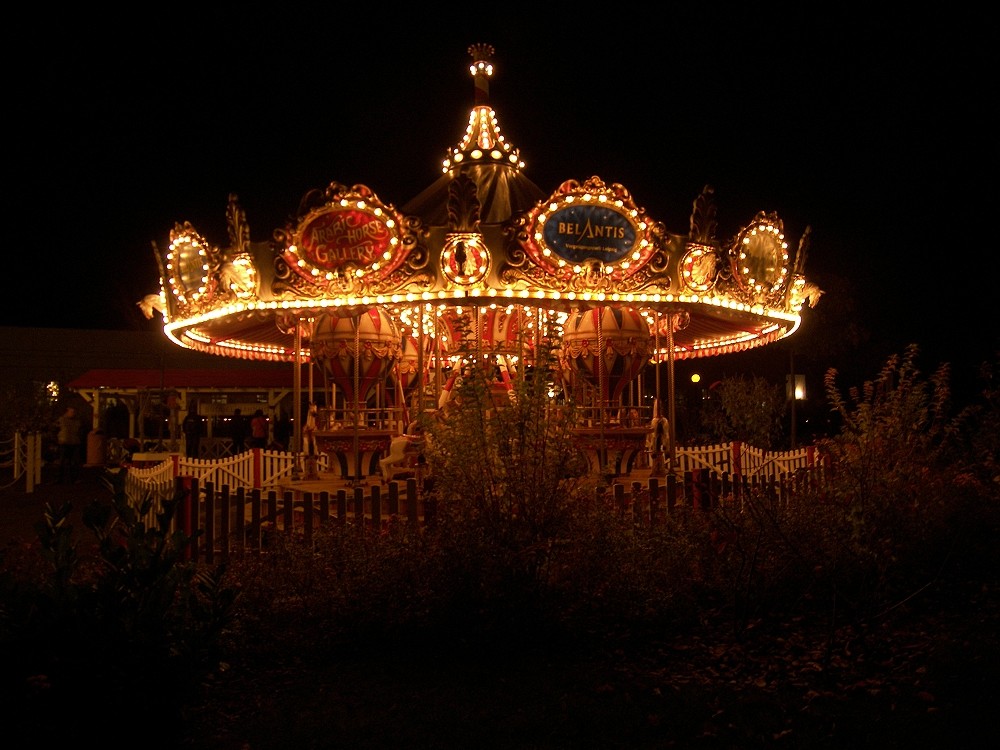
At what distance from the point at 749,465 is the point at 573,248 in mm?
4842

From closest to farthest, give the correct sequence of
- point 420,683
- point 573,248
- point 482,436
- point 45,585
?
point 45,585 → point 420,683 → point 482,436 → point 573,248

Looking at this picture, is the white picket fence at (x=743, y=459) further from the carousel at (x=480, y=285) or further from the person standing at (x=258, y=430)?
the person standing at (x=258, y=430)

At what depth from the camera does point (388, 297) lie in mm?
10023

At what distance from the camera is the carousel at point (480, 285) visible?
9.78 meters

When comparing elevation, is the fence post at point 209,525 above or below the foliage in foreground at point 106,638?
below

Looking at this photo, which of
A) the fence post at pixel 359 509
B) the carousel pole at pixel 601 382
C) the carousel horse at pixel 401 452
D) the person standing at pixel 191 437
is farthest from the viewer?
the person standing at pixel 191 437

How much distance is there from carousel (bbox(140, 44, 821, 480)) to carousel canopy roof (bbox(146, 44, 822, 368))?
17mm

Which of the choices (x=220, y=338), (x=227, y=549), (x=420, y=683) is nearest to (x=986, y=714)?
(x=420, y=683)

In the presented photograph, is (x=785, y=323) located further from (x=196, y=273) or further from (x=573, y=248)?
(x=196, y=273)

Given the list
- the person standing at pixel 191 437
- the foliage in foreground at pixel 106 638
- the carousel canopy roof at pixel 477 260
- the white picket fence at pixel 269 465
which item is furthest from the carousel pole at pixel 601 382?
the person standing at pixel 191 437

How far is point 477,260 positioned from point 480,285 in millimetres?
311

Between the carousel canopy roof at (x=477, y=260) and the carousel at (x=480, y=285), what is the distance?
0.06 ft

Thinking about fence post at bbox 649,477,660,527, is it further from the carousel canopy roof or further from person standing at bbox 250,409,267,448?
person standing at bbox 250,409,267,448

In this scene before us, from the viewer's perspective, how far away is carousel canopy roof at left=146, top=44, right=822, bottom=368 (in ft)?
31.9
